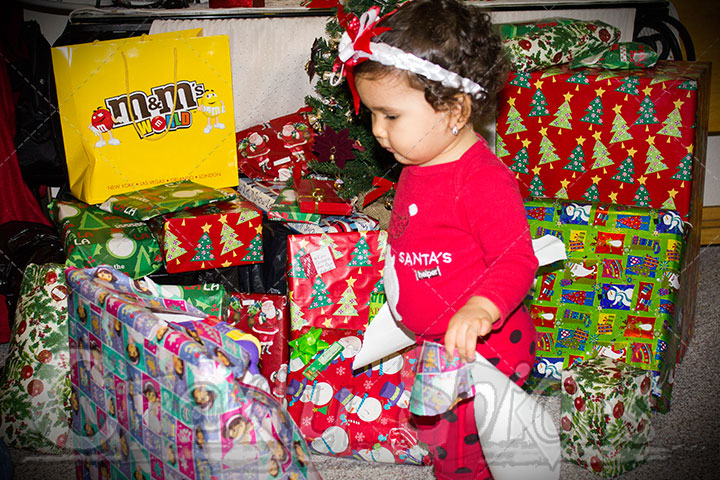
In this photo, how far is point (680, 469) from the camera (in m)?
1.14

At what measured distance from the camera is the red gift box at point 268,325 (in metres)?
1.35

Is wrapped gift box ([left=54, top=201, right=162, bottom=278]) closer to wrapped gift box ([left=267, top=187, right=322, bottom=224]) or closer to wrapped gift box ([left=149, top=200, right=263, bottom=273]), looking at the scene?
wrapped gift box ([left=149, top=200, right=263, bottom=273])

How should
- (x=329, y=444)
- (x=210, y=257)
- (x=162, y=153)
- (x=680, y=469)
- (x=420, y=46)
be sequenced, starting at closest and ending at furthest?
(x=420, y=46), (x=680, y=469), (x=329, y=444), (x=210, y=257), (x=162, y=153)

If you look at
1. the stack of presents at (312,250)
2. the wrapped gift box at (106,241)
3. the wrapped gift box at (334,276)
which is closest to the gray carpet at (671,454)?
the stack of presents at (312,250)

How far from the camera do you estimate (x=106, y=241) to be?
4.67ft

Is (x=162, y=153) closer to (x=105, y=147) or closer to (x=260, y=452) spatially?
(x=105, y=147)

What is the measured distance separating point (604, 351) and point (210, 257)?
983 mm

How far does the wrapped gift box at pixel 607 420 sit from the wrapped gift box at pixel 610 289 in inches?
5.8

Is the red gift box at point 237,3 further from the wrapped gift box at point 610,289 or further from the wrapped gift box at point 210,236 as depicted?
the wrapped gift box at point 610,289

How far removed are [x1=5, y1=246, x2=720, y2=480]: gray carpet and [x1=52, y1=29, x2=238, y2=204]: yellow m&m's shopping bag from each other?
687 millimetres

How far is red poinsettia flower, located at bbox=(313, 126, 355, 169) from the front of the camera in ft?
4.81

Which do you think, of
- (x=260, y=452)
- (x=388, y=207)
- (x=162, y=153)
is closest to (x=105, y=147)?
(x=162, y=153)

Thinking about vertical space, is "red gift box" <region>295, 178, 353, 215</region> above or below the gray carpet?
above

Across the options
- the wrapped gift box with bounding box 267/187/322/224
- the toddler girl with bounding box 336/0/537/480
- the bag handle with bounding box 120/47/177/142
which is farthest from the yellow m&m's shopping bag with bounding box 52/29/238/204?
the toddler girl with bounding box 336/0/537/480
